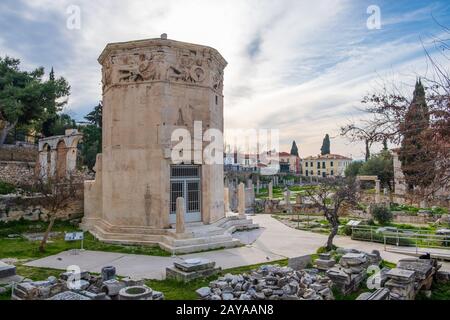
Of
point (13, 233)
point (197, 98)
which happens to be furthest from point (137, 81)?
point (13, 233)

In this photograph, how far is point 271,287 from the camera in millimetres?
6996

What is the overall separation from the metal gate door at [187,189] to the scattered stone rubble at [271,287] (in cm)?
660

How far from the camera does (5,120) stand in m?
26.3

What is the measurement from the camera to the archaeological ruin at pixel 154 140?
13.3 m

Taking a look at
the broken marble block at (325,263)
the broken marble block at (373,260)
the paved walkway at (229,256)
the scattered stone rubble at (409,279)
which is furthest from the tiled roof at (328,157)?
the broken marble block at (325,263)

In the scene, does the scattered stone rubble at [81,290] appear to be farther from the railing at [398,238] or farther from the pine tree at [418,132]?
the railing at [398,238]

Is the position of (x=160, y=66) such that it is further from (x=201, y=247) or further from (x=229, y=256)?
(x=229, y=256)

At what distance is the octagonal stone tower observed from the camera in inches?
525

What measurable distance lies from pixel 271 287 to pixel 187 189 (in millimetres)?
7835

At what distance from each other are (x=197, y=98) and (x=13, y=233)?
10668 millimetres

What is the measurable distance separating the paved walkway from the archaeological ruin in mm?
1267

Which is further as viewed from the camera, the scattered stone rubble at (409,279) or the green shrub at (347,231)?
the green shrub at (347,231)
